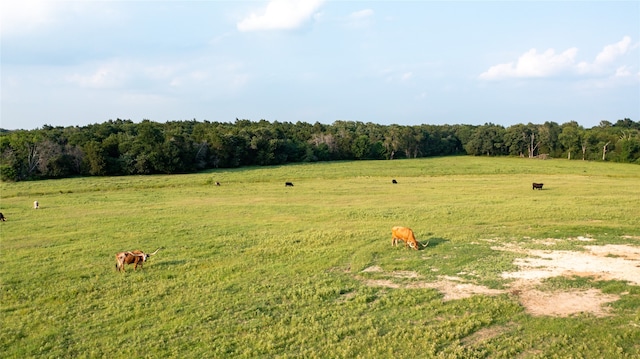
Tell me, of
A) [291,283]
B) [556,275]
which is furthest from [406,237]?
[291,283]

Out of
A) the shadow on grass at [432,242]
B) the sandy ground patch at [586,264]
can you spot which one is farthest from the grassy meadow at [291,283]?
the sandy ground patch at [586,264]

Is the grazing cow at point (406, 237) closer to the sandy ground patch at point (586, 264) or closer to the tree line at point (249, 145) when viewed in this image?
the sandy ground patch at point (586, 264)

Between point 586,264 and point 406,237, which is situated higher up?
point 406,237

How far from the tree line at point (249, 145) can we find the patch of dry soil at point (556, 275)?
2250 inches

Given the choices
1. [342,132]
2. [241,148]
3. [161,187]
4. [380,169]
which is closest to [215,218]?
[161,187]

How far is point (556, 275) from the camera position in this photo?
1512 cm

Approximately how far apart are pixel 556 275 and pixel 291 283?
27.3 feet

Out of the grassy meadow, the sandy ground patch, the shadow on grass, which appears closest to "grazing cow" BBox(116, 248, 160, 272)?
the grassy meadow

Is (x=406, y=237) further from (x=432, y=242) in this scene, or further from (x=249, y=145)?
(x=249, y=145)

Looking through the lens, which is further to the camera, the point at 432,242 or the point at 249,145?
the point at 249,145

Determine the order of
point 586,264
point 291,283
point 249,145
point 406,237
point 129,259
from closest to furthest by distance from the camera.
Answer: point 291,283 → point 586,264 → point 129,259 → point 406,237 → point 249,145

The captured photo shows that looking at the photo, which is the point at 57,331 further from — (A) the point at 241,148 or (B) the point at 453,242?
(A) the point at 241,148

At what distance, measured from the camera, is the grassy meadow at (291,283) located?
34.4ft

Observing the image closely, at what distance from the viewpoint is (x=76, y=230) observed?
25375 mm
